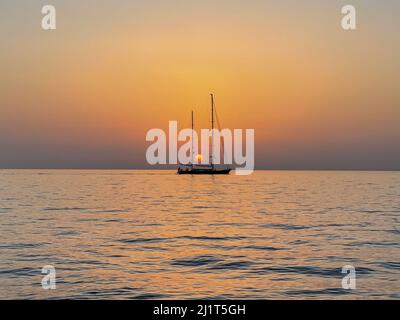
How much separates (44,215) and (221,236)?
18856 mm

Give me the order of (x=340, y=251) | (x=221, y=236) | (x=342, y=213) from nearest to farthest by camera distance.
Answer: (x=340, y=251)
(x=221, y=236)
(x=342, y=213)

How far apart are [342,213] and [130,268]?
30920 millimetres

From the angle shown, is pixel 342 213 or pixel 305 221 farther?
pixel 342 213

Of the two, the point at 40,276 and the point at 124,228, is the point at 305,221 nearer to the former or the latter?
the point at 124,228

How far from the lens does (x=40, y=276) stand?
676 inches

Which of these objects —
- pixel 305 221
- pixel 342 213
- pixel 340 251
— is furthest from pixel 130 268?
pixel 342 213

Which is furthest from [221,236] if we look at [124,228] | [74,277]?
[74,277]
